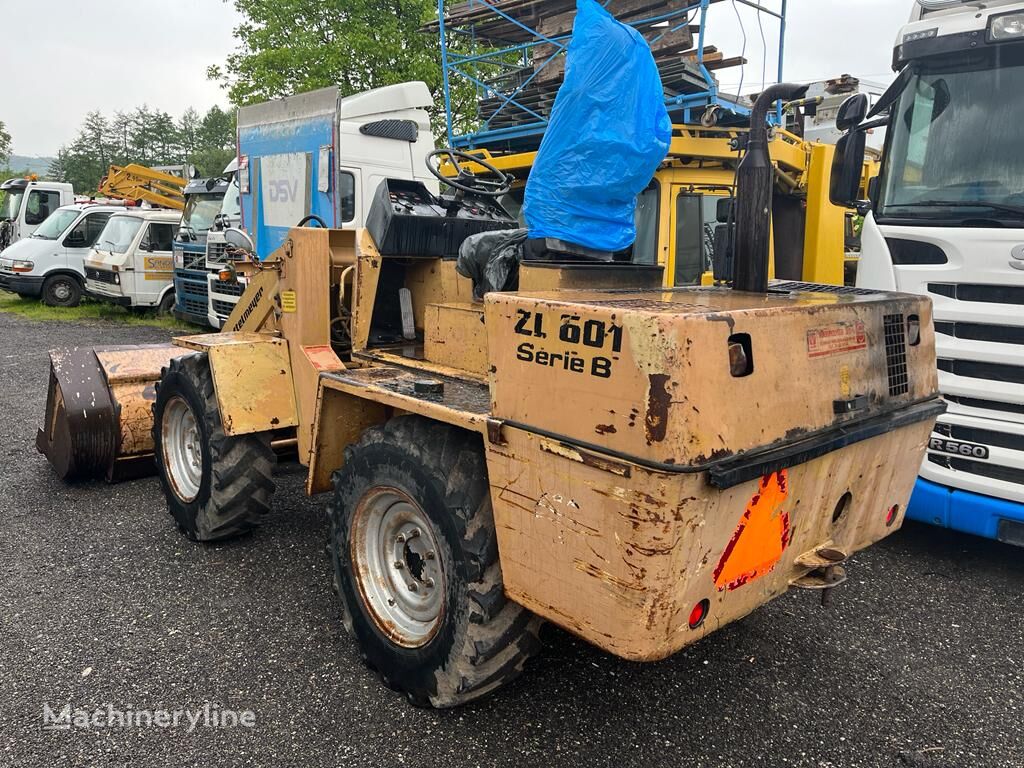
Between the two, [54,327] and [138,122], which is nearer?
[54,327]

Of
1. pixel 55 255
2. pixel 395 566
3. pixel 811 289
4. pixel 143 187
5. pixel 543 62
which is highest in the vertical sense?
pixel 143 187

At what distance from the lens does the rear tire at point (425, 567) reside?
8.70 feet

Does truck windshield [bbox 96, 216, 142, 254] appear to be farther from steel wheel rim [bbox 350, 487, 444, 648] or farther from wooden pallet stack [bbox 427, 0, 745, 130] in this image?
steel wheel rim [bbox 350, 487, 444, 648]

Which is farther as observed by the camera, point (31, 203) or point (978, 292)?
point (31, 203)

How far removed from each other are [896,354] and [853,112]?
7.40 feet

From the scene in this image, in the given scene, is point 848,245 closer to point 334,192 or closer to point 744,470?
point 334,192

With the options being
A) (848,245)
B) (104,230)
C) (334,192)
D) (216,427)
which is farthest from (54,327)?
(848,245)

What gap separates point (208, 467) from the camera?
4191mm

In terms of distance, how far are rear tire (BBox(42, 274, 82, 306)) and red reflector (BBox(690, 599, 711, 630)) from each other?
1758 cm

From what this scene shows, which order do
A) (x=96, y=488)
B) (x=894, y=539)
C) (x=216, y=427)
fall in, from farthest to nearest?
(x=96, y=488), (x=894, y=539), (x=216, y=427)

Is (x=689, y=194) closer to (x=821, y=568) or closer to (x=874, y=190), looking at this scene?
(x=874, y=190)

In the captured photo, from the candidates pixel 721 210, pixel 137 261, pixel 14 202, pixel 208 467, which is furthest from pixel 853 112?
pixel 14 202

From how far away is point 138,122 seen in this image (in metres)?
63.8

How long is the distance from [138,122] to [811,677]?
72327 mm
